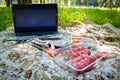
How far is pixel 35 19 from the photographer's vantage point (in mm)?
3527

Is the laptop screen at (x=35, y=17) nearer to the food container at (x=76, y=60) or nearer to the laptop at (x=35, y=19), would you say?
the laptop at (x=35, y=19)

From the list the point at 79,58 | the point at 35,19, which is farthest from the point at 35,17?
the point at 79,58

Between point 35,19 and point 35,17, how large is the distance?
0.03 metres

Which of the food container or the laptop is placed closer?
the food container

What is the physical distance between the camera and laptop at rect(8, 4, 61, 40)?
11.3ft

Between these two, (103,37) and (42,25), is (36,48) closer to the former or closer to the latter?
(42,25)

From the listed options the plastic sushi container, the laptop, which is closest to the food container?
the plastic sushi container

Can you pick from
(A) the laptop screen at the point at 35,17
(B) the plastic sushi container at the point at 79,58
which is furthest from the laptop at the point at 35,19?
(B) the plastic sushi container at the point at 79,58

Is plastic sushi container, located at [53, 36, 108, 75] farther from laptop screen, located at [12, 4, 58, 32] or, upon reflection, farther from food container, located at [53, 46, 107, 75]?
laptop screen, located at [12, 4, 58, 32]

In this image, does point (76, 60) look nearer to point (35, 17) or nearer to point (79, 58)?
point (79, 58)

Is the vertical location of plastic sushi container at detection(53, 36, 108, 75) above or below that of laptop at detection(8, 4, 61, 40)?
below

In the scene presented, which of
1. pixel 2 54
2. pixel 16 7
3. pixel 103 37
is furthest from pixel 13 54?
pixel 103 37

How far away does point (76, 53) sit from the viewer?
96.5 inches

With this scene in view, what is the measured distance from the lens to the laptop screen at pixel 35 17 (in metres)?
3.46
